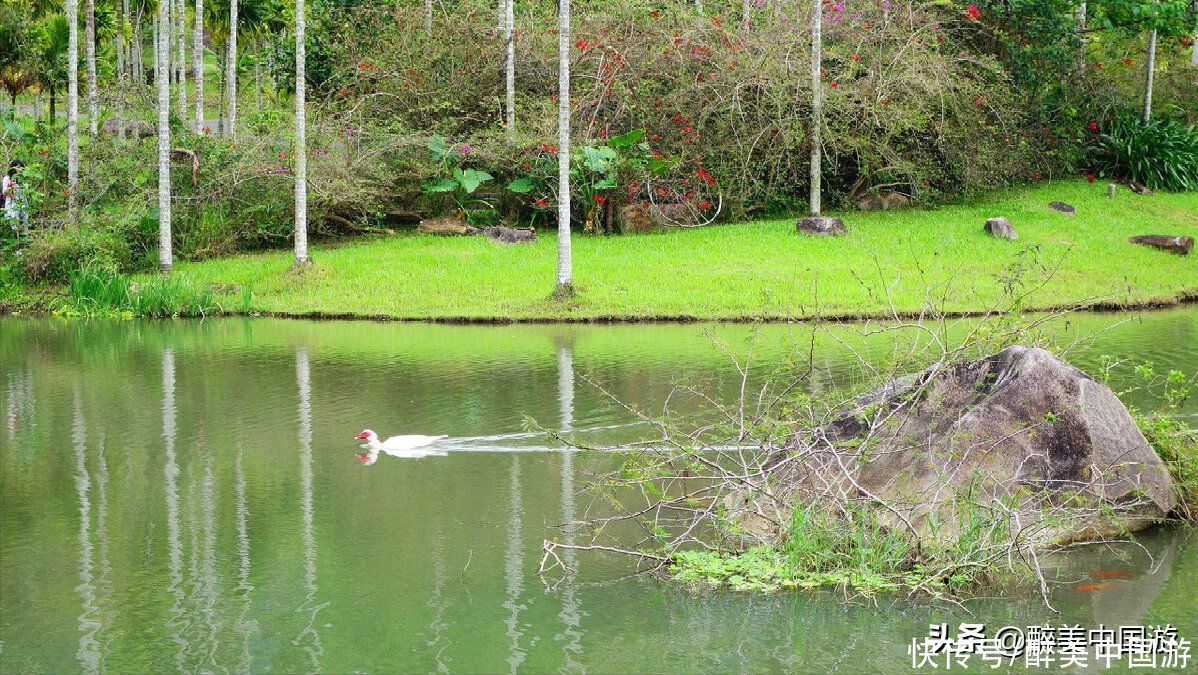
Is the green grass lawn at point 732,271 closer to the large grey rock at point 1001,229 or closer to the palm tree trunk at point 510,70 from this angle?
the large grey rock at point 1001,229

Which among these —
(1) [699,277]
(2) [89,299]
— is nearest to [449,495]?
(1) [699,277]

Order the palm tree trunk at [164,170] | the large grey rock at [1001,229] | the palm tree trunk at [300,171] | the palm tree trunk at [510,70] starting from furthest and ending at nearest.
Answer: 1. the palm tree trunk at [510,70]
2. the large grey rock at [1001,229]
3. the palm tree trunk at [164,170]
4. the palm tree trunk at [300,171]

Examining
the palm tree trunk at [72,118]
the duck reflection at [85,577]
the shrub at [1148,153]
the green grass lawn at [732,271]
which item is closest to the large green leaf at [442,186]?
the green grass lawn at [732,271]

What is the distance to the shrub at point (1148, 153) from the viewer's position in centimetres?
2725

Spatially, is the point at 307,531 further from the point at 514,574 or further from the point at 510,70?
the point at 510,70

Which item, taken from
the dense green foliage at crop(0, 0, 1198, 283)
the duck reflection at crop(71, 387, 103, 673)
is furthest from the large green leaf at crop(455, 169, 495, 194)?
the duck reflection at crop(71, 387, 103, 673)

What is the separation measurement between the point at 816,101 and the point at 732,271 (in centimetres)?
523

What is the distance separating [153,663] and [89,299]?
51.2 feet

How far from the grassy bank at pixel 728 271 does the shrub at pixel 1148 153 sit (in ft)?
10.5

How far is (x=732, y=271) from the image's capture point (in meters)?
20.0

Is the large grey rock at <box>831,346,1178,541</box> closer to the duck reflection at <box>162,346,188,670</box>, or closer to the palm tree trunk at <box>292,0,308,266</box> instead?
the duck reflection at <box>162,346,188,670</box>

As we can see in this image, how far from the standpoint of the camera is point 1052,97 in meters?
27.2

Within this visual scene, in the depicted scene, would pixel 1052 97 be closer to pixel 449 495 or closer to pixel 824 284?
pixel 824 284

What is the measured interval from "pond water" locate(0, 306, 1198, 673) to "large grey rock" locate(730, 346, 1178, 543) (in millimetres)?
374
